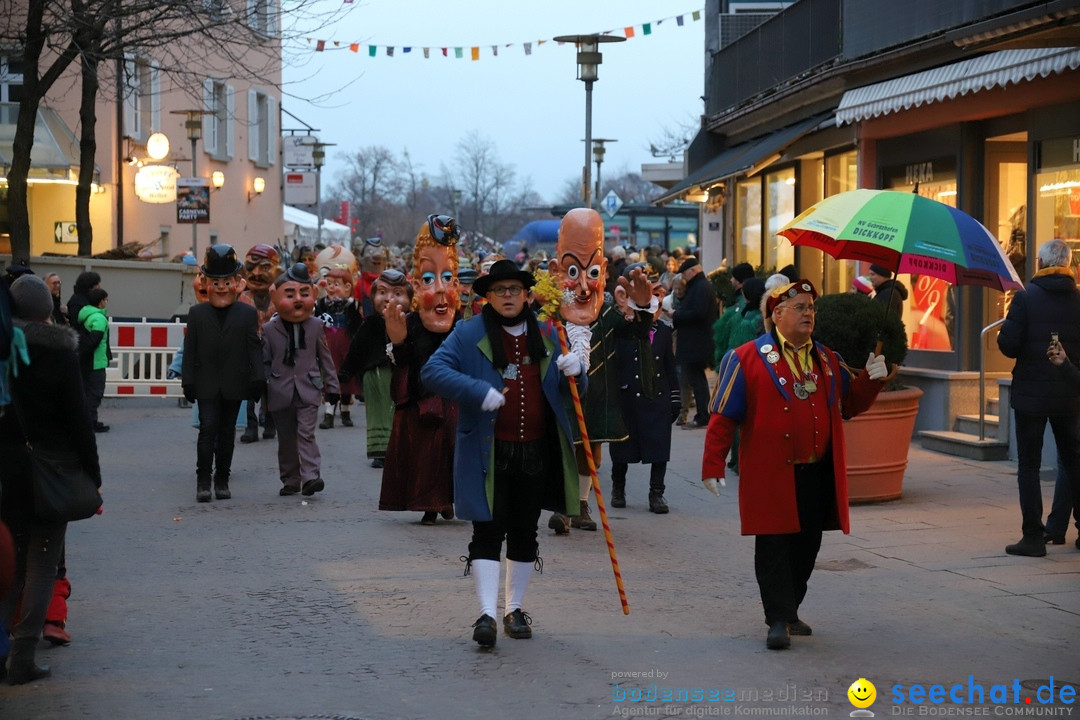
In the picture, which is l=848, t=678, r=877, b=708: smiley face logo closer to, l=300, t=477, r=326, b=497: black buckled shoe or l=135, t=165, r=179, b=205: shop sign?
l=300, t=477, r=326, b=497: black buckled shoe

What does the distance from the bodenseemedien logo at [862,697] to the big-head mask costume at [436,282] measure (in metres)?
5.03

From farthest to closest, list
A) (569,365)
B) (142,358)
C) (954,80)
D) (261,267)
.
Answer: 1. (142,358)
2. (261,267)
3. (954,80)
4. (569,365)

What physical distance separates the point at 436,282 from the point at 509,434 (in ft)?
11.6

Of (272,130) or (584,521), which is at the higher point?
(272,130)

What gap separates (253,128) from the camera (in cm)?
3788

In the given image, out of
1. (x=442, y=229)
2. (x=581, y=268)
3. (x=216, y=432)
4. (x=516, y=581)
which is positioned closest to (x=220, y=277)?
(x=216, y=432)

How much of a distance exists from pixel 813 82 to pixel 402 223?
64.3m

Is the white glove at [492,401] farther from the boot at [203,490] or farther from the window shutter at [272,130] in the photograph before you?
the window shutter at [272,130]

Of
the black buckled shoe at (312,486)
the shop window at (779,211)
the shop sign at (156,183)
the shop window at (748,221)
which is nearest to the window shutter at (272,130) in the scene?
the shop sign at (156,183)

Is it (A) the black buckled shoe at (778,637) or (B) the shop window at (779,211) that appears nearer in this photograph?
(A) the black buckled shoe at (778,637)

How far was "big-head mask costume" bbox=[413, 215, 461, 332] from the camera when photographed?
1020 centimetres

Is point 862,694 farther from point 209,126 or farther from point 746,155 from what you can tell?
point 209,126

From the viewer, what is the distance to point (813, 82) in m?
18.2

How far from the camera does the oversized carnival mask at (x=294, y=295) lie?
11.8 meters
